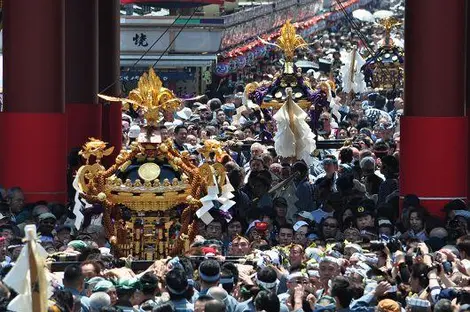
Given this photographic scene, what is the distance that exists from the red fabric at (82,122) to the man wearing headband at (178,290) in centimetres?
1256

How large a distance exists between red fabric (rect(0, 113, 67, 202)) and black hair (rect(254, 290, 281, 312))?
361 inches

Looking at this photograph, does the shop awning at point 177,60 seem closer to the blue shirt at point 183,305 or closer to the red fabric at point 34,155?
the red fabric at point 34,155

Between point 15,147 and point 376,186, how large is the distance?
4.48m

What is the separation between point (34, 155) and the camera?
2548 centimetres

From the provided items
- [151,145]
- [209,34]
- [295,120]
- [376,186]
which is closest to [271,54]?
[209,34]

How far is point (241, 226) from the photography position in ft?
74.8

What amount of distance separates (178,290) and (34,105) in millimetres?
9030

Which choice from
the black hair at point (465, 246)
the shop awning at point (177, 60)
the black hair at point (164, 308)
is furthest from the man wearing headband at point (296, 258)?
the shop awning at point (177, 60)

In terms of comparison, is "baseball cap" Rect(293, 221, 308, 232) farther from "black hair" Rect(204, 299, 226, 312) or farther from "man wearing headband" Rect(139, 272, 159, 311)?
"black hair" Rect(204, 299, 226, 312)

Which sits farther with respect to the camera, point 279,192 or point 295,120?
point 295,120

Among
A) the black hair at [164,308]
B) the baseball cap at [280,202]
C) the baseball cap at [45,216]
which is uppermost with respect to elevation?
the baseball cap at [280,202]

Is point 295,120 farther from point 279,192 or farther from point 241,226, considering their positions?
point 241,226

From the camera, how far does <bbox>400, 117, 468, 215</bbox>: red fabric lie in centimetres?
2455

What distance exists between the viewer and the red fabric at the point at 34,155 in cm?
2544
